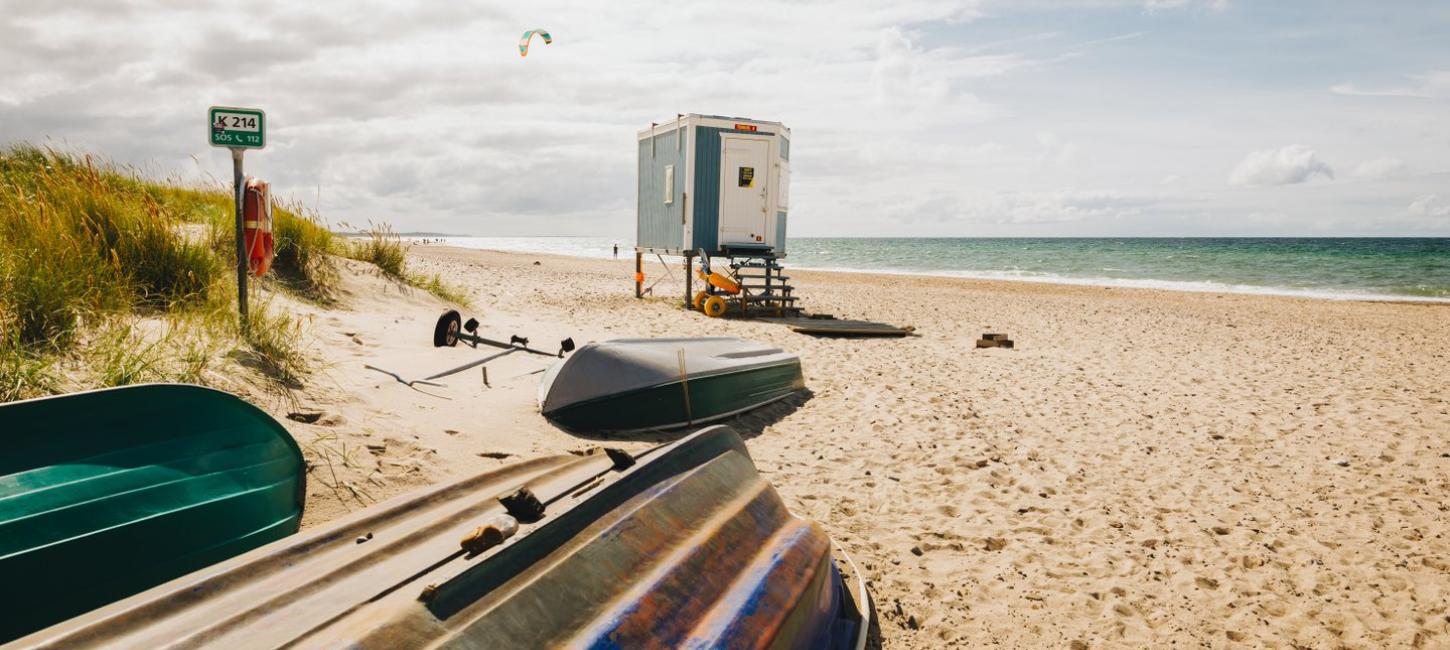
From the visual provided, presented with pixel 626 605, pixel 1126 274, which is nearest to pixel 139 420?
pixel 626 605

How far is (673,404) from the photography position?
671 cm

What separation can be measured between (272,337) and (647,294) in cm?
1427

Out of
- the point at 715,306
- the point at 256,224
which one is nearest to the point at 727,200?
the point at 715,306

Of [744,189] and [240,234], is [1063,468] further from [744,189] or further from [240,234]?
[744,189]

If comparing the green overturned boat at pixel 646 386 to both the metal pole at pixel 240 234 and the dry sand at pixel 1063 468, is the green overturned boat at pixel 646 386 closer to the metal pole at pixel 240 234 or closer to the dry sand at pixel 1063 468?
the dry sand at pixel 1063 468

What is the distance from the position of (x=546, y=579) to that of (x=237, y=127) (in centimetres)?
536

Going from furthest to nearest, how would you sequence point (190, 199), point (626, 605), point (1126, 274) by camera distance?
point (1126, 274), point (190, 199), point (626, 605)

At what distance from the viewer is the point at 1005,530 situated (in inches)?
188

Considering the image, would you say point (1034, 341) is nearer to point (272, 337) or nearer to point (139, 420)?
point (272, 337)

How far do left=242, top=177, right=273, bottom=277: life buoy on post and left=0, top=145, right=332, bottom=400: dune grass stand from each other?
0.42m

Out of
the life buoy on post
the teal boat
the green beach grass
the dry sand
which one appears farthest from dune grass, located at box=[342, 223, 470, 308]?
the teal boat

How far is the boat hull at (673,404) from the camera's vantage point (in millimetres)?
6473

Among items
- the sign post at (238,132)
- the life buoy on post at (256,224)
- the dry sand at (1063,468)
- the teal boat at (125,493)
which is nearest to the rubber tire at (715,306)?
the dry sand at (1063,468)

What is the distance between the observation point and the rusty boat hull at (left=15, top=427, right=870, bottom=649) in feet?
6.77
